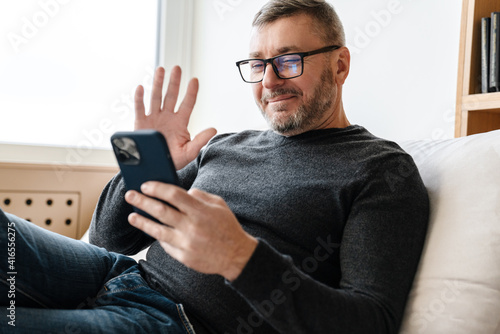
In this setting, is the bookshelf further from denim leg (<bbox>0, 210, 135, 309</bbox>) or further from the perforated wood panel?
the perforated wood panel

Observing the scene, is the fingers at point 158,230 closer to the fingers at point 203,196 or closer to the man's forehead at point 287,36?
the fingers at point 203,196

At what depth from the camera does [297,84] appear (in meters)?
1.13

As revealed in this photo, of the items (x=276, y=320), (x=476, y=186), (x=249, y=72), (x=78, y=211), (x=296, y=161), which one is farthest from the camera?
(x=78, y=211)

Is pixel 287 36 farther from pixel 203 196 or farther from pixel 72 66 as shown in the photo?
pixel 72 66

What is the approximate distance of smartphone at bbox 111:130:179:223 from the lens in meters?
0.67

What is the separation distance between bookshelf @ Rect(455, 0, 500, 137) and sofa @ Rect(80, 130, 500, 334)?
0.20m

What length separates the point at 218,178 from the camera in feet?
3.74

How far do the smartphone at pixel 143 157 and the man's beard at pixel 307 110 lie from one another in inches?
19.0

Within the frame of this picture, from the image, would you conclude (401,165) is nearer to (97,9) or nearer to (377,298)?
(377,298)

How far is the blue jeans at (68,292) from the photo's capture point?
2.62 feet

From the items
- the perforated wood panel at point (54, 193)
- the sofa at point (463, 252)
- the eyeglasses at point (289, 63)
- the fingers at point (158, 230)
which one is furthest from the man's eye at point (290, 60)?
the perforated wood panel at point (54, 193)

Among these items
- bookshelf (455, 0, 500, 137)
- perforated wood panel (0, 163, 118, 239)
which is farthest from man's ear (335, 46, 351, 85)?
perforated wood panel (0, 163, 118, 239)

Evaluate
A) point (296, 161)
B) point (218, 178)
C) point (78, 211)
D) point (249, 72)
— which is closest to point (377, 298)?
point (296, 161)

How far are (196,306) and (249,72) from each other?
1.94ft
